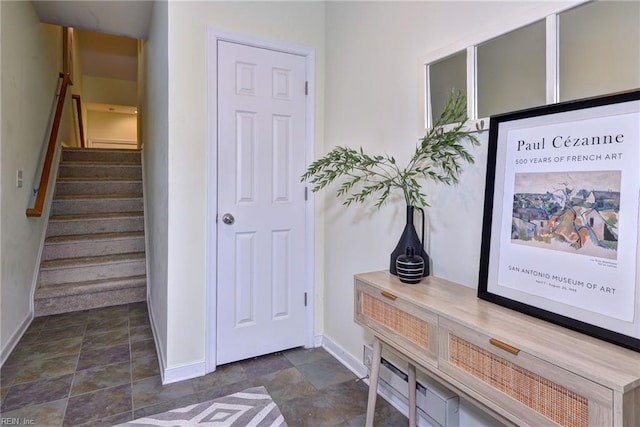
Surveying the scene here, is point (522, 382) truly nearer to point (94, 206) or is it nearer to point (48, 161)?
point (48, 161)

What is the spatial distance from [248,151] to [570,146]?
177cm

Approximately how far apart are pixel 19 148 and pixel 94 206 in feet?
4.92

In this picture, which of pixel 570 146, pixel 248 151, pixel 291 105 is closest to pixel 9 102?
pixel 248 151

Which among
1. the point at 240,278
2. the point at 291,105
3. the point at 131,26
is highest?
the point at 131,26

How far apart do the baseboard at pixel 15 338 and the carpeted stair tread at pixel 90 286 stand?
8.8 inches

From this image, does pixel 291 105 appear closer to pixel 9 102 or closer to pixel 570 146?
pixel 570 146

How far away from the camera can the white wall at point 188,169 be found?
81.1 inches

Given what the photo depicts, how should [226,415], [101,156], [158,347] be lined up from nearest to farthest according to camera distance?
1. [226,415]
2. [158,347]
3. [101,156]

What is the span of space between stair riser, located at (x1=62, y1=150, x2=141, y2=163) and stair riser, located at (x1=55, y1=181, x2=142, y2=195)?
0.57 metres

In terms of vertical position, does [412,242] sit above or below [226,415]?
above

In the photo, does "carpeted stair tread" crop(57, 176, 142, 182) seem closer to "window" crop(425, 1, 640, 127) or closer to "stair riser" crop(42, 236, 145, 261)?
"stair riser" crop(42, 236, 145, 261)

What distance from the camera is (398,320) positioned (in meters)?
1.34

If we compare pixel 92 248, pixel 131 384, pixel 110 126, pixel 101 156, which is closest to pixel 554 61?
pixel 131 384

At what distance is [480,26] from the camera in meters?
1.40
